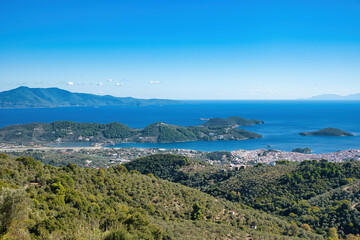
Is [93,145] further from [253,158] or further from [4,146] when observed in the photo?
[253,158]

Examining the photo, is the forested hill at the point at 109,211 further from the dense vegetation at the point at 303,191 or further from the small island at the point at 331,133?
the small island at the point at 331,133

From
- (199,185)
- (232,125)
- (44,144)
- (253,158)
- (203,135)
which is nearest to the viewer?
(199,185)

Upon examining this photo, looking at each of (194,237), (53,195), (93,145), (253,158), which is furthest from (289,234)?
(93,145)

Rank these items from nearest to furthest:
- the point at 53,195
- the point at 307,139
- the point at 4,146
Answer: the point at 53,195 → the point at 4,146 → the point at 307,139

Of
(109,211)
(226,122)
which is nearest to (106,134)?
(226,122)

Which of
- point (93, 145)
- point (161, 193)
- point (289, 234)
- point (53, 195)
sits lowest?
point (93, 145)

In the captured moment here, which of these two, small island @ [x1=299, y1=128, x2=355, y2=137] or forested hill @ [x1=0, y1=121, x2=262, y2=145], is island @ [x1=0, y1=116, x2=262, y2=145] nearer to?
forested hill @ [x1=0, y1=121, x2=262, y2=145]

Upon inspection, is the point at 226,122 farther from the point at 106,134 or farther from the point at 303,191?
the point at 303,191

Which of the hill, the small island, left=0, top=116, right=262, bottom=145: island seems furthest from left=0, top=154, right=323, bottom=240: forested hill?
the hill
